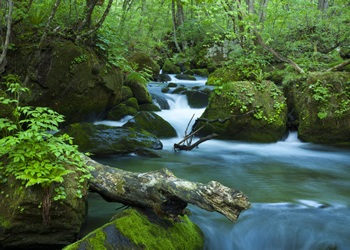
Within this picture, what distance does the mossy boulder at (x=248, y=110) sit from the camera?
8938 mm

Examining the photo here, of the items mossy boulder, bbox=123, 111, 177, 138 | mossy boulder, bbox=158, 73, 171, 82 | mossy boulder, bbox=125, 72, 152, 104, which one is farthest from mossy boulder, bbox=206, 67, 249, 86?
mossy boulder, bbox=123, 111, 177, 138

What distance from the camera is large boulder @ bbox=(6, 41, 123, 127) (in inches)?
269

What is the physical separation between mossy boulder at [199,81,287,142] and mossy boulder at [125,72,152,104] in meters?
3.41

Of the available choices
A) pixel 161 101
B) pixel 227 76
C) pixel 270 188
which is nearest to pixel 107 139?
pixel 270 188

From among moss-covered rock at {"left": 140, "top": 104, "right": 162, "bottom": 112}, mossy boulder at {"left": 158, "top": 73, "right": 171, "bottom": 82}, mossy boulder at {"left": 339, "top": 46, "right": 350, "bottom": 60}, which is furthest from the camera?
mossy boulder at {"left": 158, "top": 73, "right": 171, "bottom": 82}

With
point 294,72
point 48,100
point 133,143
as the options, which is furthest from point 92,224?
point 294,72

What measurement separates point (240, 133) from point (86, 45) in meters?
6.40

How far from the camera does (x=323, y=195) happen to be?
4590mm

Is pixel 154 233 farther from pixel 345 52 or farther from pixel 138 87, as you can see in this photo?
pixel 345 52

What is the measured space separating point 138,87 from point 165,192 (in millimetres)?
8972

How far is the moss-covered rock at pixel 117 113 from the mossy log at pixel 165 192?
6.42m

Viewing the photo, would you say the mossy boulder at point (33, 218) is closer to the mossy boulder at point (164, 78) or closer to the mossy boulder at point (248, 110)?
the mossy boulder at point (248, 110)

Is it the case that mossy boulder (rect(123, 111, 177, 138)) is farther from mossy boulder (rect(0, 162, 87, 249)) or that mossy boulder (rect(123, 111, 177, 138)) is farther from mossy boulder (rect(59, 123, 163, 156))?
mossy boulder (rect(0, 162, 87, 249))

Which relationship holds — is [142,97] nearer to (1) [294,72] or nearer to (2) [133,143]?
(2) [133,143]
